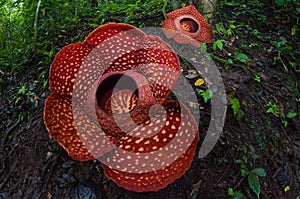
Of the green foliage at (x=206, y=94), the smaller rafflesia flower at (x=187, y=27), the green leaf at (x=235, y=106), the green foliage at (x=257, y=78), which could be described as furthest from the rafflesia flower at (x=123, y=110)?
the green foliage at (x=257, y=78)

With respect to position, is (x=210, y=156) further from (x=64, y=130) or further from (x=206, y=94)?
(x=64, y=130)

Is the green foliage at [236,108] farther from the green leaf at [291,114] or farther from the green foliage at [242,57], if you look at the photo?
the green foliage at [242,57]

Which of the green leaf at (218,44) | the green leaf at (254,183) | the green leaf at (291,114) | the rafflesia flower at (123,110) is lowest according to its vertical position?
the green leaf at (291,114)

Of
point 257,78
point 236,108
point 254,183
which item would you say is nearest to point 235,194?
point 254,183

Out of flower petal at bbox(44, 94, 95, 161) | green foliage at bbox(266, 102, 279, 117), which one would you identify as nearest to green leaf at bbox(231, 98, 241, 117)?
green foliage at bbox(266, 102, 279, 117)

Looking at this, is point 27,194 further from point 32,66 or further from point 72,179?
point 32,66

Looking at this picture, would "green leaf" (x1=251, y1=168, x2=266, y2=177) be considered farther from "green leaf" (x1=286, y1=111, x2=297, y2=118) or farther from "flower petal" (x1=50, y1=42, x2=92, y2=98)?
"flower petal" (x1=50, y1=42, x2=92, y2=98)
